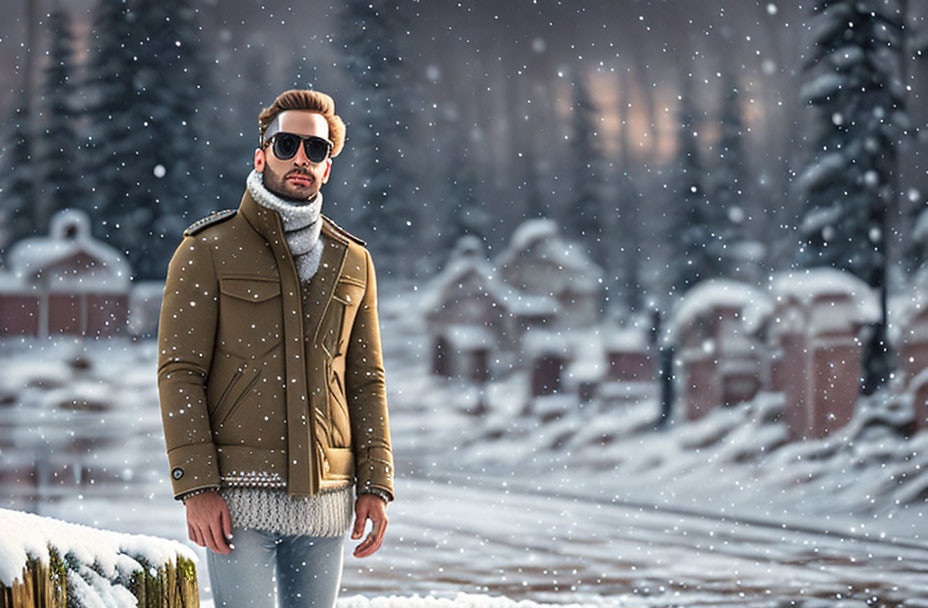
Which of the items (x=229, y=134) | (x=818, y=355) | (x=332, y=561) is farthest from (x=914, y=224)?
(x=332, y=561)

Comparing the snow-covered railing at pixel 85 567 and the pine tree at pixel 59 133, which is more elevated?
the pine tree at pixel 59 133

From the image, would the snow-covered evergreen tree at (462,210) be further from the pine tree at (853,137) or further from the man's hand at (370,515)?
the man's hand at (370,515)

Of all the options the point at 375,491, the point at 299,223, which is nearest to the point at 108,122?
the point at 299,223

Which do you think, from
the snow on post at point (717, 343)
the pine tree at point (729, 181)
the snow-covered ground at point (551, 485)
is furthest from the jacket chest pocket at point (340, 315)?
the pine tree at point (729, 181)

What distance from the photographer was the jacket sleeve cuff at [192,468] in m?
2.14

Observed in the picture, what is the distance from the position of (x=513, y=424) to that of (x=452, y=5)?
6.81m

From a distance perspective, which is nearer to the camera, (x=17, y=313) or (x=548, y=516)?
(x=548, y=516)

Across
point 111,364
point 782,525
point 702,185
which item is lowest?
point 782,525

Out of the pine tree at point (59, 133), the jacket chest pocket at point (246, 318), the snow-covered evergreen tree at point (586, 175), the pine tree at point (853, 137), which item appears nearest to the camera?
the jacket chest pocket at point (246, 318)

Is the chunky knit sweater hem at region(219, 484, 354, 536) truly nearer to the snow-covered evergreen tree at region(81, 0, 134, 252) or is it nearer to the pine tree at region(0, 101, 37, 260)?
the snow-covered evergreen tree at region(81, 0, 134, 252)

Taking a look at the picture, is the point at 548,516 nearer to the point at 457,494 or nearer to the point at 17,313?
the point at 457,494

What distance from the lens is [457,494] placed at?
47.9 ft

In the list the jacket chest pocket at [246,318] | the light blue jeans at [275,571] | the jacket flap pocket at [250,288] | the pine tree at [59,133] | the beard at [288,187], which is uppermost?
the pine tree at [59,133]

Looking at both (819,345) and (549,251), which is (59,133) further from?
(819,345)
